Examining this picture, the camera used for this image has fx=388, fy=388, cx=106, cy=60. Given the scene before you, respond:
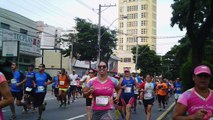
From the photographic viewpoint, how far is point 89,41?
47.6 m

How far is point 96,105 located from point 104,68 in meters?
0.74

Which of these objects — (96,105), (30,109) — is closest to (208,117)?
(96,105)

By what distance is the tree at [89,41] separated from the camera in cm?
4712

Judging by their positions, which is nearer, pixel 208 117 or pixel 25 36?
pixel 208 117

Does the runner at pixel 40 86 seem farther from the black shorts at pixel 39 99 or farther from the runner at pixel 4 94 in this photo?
the runner at pixel 4 94

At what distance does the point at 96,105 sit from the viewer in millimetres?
7551

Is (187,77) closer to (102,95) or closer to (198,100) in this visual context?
(102,95)

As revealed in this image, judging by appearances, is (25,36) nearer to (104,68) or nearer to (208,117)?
(104,68)

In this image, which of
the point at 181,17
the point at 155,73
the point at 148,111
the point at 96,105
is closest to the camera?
the point at 96,105

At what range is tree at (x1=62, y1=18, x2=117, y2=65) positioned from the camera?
1855 inches

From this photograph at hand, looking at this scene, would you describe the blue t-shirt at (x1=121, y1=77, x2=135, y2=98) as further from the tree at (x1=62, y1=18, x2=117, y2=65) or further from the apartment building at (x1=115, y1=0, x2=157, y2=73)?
the apartment building at (x1=115, y1=0, x2=157, y2=73)

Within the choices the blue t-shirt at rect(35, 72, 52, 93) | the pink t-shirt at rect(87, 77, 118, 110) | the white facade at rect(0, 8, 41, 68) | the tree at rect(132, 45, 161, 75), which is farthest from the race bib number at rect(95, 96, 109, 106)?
the tree at rect(132, 45, 161, 75)

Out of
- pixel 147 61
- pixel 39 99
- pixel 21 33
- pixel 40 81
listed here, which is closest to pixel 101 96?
pixel 39 99

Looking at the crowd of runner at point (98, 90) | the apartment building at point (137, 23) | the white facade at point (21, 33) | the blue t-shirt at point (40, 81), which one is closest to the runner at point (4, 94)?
the crowd of runner at point (98, 90)
